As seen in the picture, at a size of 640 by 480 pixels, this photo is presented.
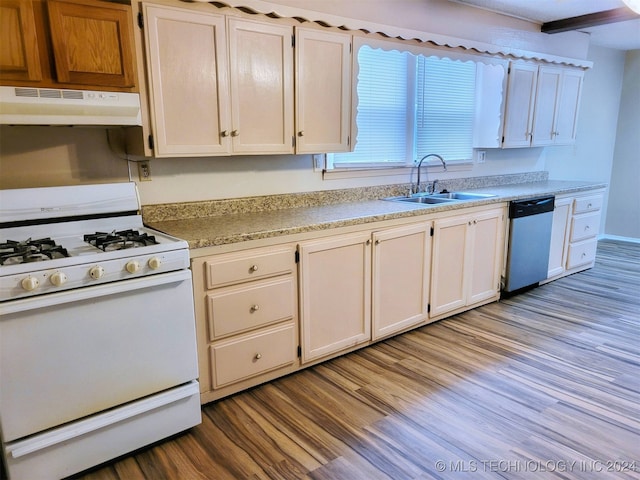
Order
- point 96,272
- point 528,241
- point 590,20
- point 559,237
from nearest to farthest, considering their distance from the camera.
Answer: point 96,272 < point 528,241 < point 590,20 < point 559,237

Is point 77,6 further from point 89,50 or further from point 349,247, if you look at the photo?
point 349,247

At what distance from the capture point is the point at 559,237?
163 inches

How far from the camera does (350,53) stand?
281 centimetres

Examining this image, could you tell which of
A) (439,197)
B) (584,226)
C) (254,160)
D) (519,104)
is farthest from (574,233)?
(254,160)

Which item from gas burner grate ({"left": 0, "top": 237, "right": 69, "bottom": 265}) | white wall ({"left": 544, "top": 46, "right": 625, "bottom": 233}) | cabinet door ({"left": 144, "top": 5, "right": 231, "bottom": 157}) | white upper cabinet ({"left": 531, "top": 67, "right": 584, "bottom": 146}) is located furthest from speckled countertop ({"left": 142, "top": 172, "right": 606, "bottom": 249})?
white wall ({"left": 544, "top": 46, "right": 625, "bottom": 233})

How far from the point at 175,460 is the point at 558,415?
184 cm

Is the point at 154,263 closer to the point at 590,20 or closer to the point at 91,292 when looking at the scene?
the point at 91,292

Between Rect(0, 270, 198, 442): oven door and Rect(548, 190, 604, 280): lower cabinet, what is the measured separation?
3.51 meters

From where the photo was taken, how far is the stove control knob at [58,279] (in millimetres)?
1608

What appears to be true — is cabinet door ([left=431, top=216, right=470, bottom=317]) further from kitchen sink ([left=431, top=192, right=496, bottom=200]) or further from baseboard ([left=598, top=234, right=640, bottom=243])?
baseboard ([left=598, top=234, right=640, bottom=243])

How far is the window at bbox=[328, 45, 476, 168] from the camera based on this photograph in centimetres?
335

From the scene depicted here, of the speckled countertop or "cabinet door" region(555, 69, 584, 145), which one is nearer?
the speckled countertop

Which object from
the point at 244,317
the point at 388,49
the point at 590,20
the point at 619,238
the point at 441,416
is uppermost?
the point at 590,20

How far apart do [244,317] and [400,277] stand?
45.3 inches
